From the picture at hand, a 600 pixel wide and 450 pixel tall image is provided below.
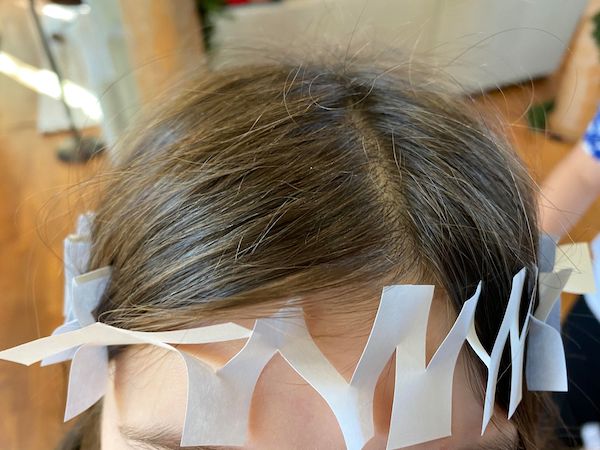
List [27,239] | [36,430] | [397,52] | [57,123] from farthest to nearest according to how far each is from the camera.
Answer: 1. [57,123]
2. [27,239]
3. [36,430]
4. [397,52]

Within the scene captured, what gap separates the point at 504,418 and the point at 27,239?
1.80m

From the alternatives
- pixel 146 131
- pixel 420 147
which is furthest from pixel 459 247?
pixel 146 131

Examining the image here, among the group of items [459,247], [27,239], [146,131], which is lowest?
[459,247]

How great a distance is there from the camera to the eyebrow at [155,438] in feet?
1.53

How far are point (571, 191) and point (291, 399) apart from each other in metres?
0.62

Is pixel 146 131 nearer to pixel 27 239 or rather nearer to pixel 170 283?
pixel 170 283

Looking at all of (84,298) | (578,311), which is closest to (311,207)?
(84,298)

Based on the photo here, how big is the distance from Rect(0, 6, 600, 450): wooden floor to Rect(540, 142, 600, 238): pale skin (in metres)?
0.05

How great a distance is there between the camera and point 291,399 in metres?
0.45

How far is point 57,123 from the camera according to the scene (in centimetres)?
240

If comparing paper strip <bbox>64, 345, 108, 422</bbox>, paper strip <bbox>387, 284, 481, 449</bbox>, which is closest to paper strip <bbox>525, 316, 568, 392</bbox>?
paper strip <bbox>387, 284, 481, 449</bbox>

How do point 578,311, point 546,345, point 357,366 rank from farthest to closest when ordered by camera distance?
point 578,311, point 546,345, point 357,366

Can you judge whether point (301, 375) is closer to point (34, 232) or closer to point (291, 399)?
point (291, 399)

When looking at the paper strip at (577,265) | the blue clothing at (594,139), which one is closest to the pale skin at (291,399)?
the paper strip at (577,265)
